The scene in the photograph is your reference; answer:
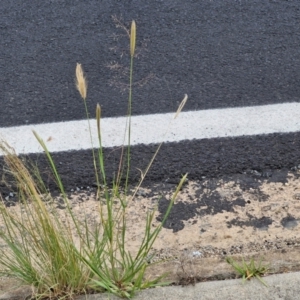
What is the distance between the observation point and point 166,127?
9.30ft

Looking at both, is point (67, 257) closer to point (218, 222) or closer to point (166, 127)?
point (218, 222)

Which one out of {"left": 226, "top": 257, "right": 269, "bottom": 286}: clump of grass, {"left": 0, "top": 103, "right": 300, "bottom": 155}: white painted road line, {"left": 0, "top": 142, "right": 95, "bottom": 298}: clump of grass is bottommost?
{"left": 226, "top": 257, "right": 269, "bottom": 286}: clump of grass

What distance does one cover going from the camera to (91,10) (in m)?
3.79

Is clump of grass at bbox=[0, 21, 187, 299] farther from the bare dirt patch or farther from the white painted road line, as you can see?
the white painted road line

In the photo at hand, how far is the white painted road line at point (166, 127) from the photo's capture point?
277 centimetres

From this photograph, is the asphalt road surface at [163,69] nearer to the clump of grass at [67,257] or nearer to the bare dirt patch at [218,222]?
the bare dirt patch at [218,222]

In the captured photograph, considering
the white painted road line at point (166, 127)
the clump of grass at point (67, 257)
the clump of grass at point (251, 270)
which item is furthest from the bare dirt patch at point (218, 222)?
the white painted road line at point (166, 127)

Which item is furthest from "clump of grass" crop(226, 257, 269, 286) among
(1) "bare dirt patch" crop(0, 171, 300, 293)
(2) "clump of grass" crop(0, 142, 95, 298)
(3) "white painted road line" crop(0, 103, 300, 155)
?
(3) "white painted road line" crop(0, 103, 300, 155)

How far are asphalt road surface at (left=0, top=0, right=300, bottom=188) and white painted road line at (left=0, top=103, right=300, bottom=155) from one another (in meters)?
0.02

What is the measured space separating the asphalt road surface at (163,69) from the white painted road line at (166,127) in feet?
0.06

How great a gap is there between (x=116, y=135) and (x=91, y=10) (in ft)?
4.34

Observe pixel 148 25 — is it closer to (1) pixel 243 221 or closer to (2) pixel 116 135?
(2) pixel 116 135

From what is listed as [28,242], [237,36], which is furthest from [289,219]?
[237,36]

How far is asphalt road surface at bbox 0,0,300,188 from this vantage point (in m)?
2.68
